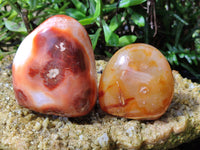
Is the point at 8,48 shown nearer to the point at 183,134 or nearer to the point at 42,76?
the point at 42,76

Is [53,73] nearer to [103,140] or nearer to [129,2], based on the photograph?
[103,140]

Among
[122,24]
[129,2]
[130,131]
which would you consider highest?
[129,2]

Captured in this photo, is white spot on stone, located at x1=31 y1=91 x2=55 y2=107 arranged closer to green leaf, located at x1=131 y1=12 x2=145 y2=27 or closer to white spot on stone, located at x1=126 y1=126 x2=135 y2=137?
white spot on stone, located at x1=126 y1=126 x2=135 y2=137

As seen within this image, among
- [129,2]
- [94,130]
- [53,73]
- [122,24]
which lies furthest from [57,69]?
[122,24]

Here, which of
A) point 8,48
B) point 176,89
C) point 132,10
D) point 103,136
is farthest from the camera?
point 8,48

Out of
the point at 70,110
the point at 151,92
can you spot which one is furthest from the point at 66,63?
the point at 151,92

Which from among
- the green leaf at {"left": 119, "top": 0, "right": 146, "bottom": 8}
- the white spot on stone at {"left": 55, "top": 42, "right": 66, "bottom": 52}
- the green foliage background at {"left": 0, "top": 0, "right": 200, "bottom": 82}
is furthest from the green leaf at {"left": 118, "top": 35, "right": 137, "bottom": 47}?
the white spot on stone at {"left": 55, "top": 42, "right": 66, "bottom": 52}
